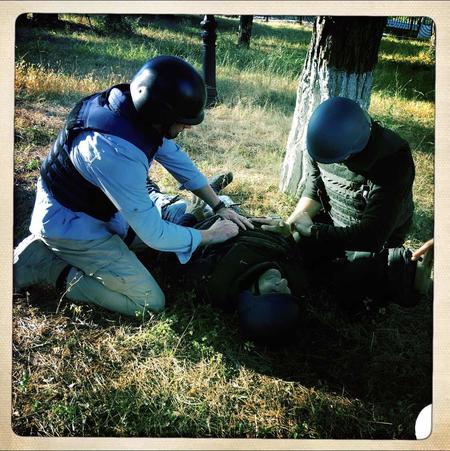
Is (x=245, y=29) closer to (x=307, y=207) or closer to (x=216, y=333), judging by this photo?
(x=307, y=207)

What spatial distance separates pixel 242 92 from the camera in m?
2.71

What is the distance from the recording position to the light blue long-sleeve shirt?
2.26 m

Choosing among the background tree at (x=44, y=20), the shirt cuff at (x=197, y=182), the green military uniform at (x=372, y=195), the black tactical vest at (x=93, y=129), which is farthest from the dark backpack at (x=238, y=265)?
the background tree at (x=44, y=20)

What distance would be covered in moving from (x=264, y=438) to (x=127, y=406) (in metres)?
0.65

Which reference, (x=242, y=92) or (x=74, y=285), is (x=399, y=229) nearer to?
(x=242, y=92)

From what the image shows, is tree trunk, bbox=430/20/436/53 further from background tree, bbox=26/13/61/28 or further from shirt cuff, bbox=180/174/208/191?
background tree, bbox=26/13/61/28

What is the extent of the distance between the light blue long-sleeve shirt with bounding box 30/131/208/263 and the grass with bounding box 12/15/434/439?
111 mm

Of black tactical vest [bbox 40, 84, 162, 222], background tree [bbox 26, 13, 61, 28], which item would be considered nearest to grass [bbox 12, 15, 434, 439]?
background tree [bbox 26, 13, 61, 28]

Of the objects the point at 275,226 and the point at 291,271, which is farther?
the point at 275,226

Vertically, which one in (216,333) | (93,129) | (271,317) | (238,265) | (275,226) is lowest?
(216,333)

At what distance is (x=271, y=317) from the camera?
2.36m

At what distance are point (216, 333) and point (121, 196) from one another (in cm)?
83

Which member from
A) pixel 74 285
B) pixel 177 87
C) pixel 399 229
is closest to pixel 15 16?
pixel 177 87

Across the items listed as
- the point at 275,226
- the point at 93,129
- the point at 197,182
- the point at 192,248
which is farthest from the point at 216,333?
the point at 93,129
